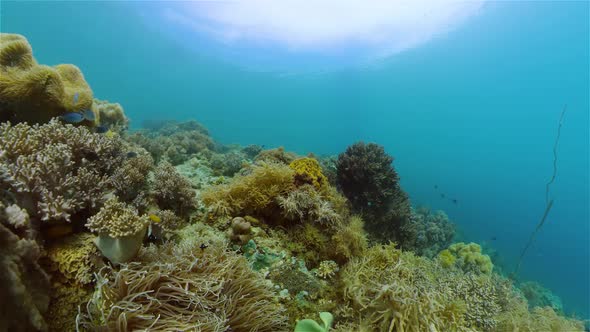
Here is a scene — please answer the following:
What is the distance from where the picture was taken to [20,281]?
1.93m

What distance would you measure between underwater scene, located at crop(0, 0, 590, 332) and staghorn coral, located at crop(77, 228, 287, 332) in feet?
0.09

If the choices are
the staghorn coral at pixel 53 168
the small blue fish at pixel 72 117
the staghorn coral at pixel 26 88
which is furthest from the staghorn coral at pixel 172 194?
the staghorn coral at pixel 26 88

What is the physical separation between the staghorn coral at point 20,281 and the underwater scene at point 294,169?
1 centimetres

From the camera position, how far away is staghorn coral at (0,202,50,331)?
1.84 m

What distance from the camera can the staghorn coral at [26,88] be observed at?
14.6ft

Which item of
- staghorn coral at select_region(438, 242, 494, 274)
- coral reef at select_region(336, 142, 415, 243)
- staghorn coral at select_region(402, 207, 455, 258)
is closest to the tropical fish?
coral reef at select_region(336, 142, 415, 243)

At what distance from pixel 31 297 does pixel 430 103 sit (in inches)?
5503

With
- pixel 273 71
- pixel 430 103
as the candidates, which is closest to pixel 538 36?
pixel 430 103

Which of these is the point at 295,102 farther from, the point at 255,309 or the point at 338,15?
the point at 255,309

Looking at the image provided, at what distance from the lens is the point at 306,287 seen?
140 inches

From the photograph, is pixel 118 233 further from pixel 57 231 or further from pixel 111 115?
pixel 111 115

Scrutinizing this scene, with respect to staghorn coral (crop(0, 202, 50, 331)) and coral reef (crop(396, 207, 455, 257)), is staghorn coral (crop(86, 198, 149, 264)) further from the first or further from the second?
coral reef (crop(396, 207, 455, 257))

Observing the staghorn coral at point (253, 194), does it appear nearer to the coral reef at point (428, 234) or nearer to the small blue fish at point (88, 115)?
the small blue fish at point (88, 115)

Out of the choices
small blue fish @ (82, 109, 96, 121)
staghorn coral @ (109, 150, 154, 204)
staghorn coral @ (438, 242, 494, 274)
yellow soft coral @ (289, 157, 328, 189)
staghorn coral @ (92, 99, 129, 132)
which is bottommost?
staghorn coral @ (438, 242, 494, 274)
